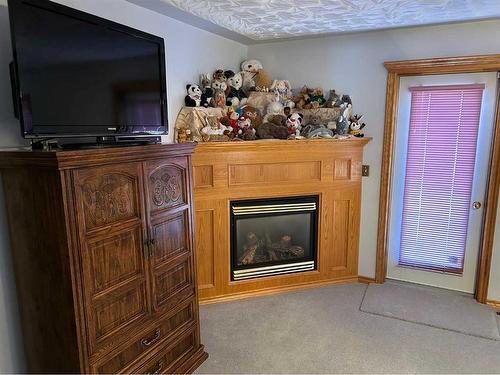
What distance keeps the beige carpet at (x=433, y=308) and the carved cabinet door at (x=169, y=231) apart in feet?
5.44

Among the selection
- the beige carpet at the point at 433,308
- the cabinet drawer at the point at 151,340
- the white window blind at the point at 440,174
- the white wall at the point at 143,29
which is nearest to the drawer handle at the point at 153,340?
the cabinet drawer at the point at 151,340

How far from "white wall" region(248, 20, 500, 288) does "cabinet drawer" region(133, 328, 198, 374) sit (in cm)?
191

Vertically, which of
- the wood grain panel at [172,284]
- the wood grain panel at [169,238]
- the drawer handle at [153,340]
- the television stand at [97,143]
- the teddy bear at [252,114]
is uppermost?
the teddy bear at [252,114]

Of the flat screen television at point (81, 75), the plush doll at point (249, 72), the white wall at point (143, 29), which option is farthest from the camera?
the plush doll at point (249, 72)

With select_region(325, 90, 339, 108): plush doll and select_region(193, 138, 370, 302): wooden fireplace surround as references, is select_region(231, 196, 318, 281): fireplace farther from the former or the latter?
select_region(325, 90, 339, 108): plush doll

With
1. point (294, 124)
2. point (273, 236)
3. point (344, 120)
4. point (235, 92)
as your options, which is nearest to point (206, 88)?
point (235, 92)

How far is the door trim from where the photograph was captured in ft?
9.02

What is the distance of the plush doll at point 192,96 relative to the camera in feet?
9.19

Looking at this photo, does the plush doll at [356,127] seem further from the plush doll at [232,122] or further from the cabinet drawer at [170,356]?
the cabinet drawer at [170,356]

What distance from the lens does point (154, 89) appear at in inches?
81.4

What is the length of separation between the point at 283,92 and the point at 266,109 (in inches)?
10.2

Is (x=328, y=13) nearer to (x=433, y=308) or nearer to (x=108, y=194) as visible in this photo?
(x=108, y=194)

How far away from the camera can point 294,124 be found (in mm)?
3039

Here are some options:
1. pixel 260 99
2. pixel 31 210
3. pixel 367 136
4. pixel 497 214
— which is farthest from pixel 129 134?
pixel 497 214
